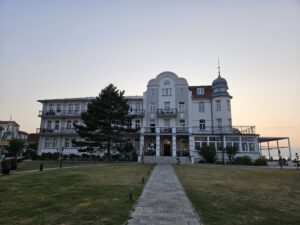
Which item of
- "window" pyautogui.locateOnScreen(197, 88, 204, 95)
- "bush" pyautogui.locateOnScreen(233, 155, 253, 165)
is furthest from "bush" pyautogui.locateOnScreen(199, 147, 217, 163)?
"window" pyautogui.locateOnScreen(197, 88, 204, 95)

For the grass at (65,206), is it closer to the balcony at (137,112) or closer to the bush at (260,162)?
the bush at (260,162)

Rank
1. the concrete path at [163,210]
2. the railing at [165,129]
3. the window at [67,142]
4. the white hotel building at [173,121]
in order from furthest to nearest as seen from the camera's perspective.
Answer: the window at [67,142], the railing at [165,129], the white hotel building at [173,121], the concrete path at [163,210]

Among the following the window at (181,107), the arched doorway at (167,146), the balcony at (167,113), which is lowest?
the arched doorway at (167,146)

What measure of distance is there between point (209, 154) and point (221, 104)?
1019 cm

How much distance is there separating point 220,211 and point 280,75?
1854cm

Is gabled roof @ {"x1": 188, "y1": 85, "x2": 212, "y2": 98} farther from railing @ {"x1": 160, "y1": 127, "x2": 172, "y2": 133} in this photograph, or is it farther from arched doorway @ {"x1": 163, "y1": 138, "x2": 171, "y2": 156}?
arched doorway @ {"x1": 163, "y1": 138, "x2": 171, "y2": 156}

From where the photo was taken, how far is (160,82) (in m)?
39.1

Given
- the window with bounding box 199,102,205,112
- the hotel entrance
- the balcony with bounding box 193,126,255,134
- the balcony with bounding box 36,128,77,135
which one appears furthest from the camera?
the balcony with bounding box 36,128,77,135

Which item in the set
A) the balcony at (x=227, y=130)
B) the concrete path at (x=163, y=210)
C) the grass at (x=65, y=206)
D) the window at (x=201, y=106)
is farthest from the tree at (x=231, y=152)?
the grass at (x=65, y=206)

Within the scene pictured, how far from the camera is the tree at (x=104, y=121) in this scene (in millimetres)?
29828

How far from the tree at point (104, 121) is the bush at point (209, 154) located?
1109cm

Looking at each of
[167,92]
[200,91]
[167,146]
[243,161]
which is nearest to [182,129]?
[167,146]

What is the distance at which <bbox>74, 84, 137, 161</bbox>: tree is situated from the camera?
2983cm

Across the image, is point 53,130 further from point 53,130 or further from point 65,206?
point 65,206
